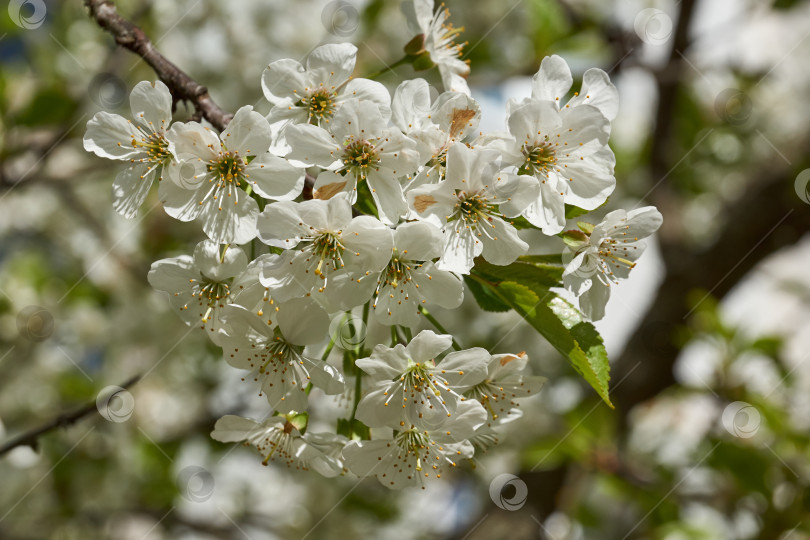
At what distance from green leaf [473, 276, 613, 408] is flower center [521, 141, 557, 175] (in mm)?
176

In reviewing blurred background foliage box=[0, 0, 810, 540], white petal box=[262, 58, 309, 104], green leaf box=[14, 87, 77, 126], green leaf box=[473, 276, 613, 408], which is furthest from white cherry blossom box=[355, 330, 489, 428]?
green leaf box=[14, 87, 77, 126]

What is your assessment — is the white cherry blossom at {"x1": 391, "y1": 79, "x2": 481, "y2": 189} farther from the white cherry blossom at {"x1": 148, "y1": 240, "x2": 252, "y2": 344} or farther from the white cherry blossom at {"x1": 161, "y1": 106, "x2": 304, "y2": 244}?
the white cherry blossom at {"x1": 148, "y1": 240, "x2": 252, "y2": 344}

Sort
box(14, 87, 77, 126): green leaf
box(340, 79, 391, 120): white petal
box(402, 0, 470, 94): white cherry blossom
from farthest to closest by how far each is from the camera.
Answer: box(14, 87, 77, 126): green leaf, box(402, 0, 470, 94): white cherry blossom, box(340, 79, 391, 120): white petal

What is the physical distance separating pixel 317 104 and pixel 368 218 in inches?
10.4

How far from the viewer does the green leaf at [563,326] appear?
1.01 metres

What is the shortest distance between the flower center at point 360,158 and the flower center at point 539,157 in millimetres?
226

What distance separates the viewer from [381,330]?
2.76 meters

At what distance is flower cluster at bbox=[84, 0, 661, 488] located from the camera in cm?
95

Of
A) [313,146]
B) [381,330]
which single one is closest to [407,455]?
[313,146]

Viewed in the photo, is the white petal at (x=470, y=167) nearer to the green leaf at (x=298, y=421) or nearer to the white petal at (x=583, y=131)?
the white petal at (x=583, y=131)

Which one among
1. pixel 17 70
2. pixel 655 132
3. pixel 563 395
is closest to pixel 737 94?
pixel 655 132

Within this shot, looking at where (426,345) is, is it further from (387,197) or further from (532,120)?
(532,120)

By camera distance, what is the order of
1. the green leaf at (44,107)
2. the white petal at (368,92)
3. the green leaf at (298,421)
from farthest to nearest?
the green leaf at (44,107)
the green leaf at (298,421)
the white petal at (368,92)

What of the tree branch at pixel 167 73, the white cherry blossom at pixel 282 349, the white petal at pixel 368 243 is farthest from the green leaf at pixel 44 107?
the white petal at pixel 368 243
